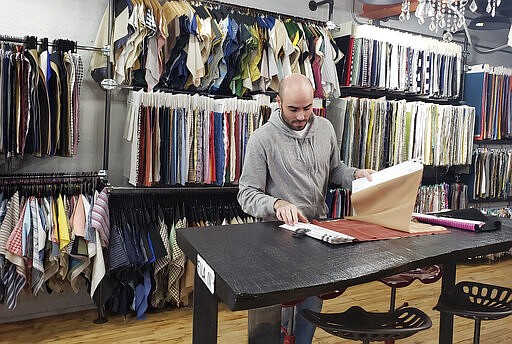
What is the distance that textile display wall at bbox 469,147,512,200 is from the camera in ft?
17.6

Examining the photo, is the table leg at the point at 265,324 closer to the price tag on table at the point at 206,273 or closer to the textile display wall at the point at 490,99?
the price tag on table at the point at 206,273

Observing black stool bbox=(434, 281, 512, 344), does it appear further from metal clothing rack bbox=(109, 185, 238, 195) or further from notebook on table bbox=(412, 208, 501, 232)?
metal clothing rack bbox=(109, 185, 238, 195)

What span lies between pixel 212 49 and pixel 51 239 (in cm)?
176

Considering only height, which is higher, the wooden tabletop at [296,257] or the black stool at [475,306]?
the wooden tabletop at [296,257]

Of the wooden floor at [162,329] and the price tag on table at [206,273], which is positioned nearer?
the price tag on table at [206,273]

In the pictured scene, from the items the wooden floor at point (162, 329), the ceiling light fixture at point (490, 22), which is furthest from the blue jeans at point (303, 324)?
the ceiling light fixture at point (490, 22)

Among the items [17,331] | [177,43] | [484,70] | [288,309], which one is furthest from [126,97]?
[484,70]

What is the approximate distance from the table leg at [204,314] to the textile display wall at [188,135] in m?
1.79

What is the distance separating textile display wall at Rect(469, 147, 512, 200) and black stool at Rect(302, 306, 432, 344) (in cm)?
395

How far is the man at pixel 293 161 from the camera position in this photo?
245 cm

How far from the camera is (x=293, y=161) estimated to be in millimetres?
2521

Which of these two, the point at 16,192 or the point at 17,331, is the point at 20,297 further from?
the point at 16,192

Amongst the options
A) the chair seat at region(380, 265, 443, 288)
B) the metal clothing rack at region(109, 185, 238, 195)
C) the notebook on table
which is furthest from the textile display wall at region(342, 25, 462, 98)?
the chair seat at region(380, 265, 443, 288)

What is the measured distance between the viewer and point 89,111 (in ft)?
12.2
